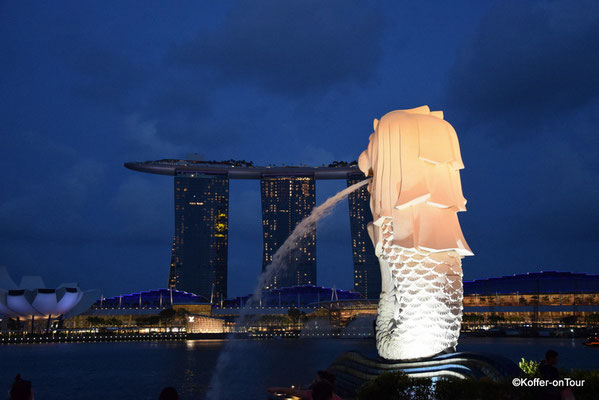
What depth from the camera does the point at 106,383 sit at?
2147 centimetres

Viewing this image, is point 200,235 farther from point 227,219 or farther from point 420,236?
point 420,236

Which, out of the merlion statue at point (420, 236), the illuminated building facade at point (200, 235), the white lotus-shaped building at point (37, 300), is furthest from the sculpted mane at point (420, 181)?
the illuminated building facade at point (200, 235)

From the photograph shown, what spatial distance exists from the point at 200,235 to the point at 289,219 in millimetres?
17757

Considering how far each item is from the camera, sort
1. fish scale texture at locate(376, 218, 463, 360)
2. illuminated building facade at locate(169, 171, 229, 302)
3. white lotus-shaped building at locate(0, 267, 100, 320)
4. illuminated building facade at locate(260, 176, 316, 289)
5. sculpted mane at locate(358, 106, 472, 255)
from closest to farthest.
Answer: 1. fish scale texture at locate(376, 218, 463, 360)
2. sculpted mane at locate(358, 106, 472, 255)
3. white lotus-shaped building at locate(0, 267, 100, 320)
4. illuminated building facade at locate(169, 171, 229, 302)
5. illuminated building facade at locate(260, 176, 316, 289)

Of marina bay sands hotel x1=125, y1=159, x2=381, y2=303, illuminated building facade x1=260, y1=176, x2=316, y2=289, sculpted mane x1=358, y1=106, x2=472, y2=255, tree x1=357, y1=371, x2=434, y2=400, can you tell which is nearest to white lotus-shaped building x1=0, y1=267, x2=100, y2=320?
marina bay sands hotel x1=125, y1=159, x2=381, y2=303

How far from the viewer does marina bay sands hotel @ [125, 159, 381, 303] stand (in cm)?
10600

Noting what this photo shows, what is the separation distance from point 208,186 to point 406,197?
99254 millimetres

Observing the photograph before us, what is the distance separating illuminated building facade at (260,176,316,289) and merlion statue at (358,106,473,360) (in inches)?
3811

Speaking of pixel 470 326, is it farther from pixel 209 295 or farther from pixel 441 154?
pixel 441 154

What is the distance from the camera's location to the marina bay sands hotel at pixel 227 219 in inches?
4173

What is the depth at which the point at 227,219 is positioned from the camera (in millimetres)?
109562

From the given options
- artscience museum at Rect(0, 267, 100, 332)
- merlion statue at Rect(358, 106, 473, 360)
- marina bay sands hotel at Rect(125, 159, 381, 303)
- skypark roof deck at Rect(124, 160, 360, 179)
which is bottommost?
artscience museum at Rect(0, 267, 100, 332)

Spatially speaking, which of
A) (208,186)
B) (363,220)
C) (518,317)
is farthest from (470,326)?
(208,186)

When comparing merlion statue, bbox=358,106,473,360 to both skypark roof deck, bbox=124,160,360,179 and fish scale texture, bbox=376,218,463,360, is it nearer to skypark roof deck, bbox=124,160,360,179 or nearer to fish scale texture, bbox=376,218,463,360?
fish scale texture, bbox=376,218,463,360
